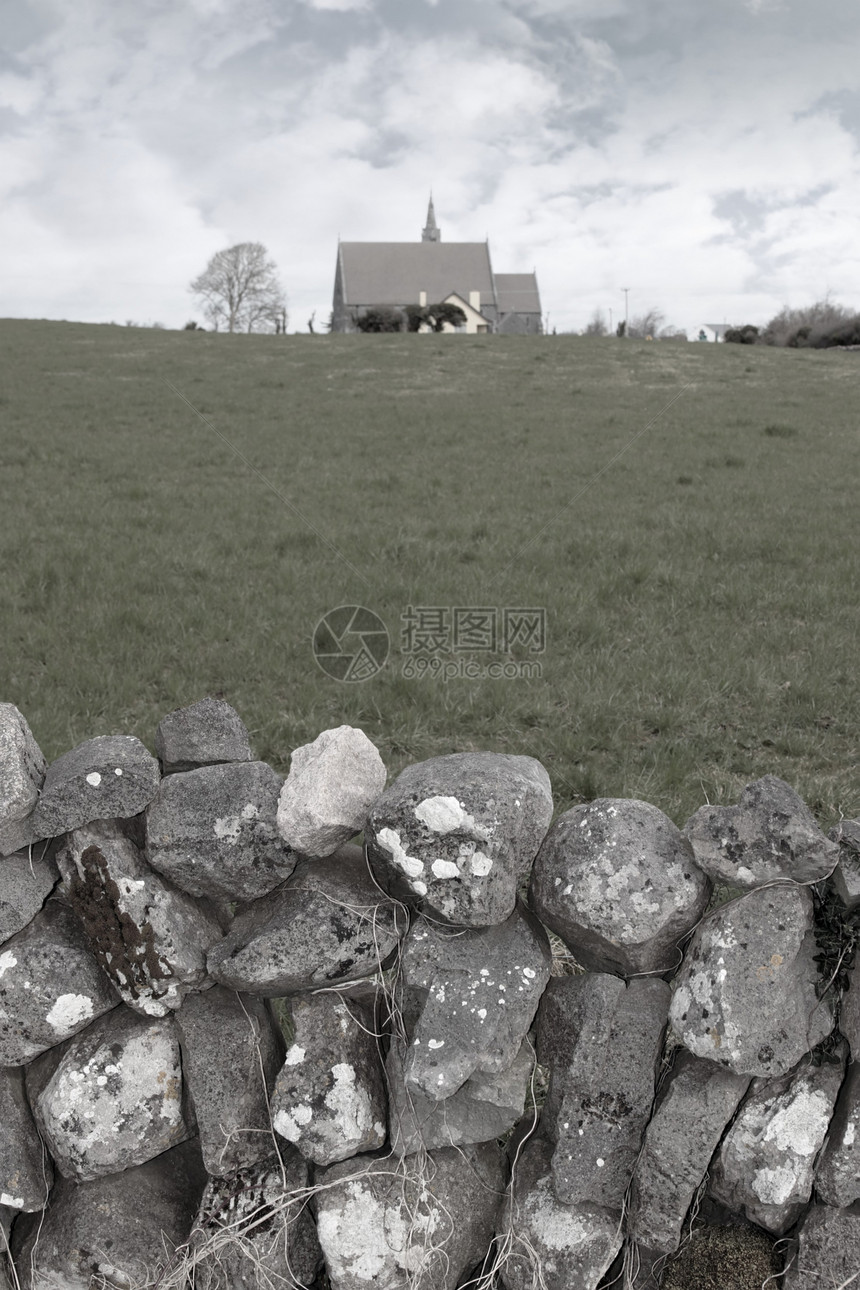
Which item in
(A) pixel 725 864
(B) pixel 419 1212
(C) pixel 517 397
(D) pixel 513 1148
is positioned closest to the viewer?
(A) pixel 725 864

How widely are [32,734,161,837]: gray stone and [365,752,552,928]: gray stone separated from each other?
62 cm

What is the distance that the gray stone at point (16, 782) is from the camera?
2.32 metres

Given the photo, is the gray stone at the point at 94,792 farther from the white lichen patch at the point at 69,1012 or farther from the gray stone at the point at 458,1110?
the gray stone at the point at 458,1110

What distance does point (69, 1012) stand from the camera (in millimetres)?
2406

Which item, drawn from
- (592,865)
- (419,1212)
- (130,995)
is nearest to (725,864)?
(592,865)

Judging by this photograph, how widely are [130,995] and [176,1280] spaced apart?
0.73 metres

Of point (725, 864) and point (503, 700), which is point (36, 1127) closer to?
point (725, 864)

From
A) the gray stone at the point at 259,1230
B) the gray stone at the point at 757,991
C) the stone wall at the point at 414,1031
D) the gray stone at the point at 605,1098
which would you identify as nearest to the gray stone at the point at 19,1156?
the stone wall at the point at 414,1031

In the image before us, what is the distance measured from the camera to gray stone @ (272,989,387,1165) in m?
2.30

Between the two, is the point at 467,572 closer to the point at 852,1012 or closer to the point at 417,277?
the point at 852,1012

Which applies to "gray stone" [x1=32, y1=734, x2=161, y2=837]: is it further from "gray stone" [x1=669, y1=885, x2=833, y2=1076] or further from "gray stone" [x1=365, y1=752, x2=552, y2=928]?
"gray stone" [x1=669, y1=885, x2=833, y2=1076]

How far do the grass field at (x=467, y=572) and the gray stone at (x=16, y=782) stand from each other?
8.30ft

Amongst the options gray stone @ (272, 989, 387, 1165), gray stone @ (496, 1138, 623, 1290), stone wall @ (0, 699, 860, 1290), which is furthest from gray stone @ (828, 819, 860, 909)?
gray stone @ (272, 989, 387, 1165)

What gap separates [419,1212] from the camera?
232 cm
